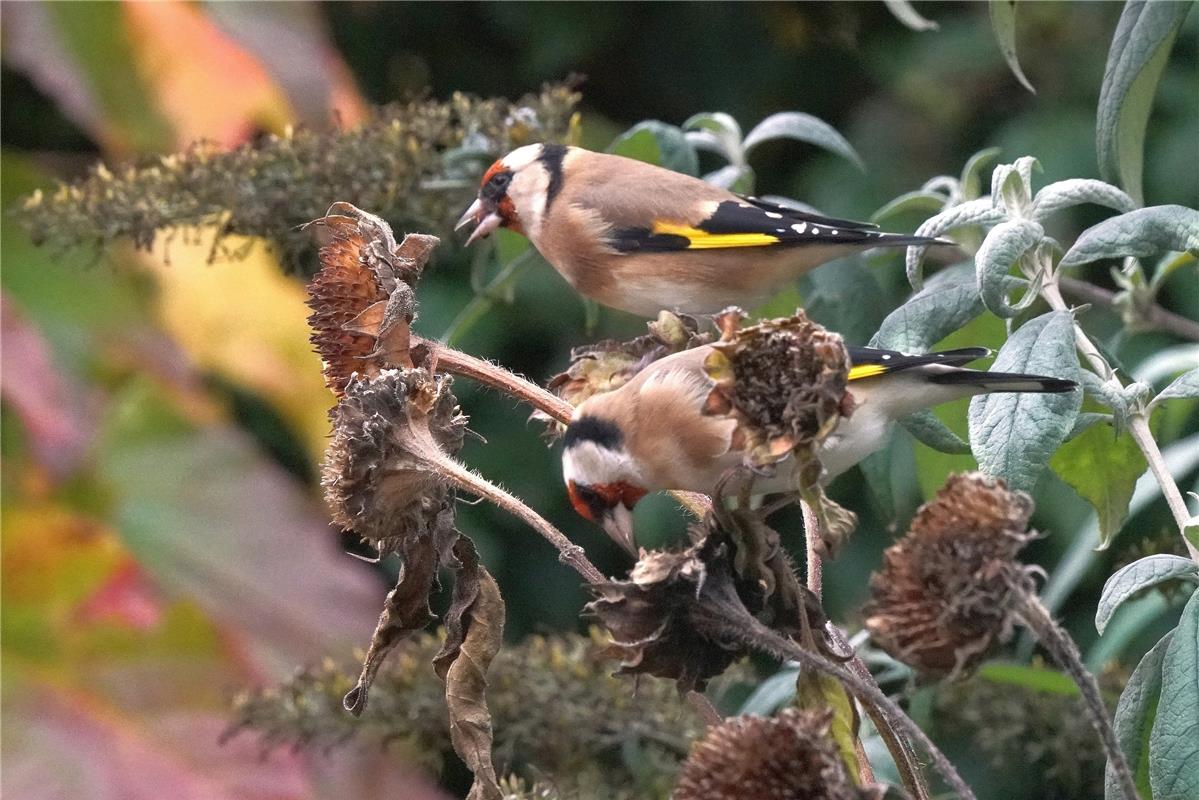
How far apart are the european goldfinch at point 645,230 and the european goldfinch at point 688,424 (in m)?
0.34

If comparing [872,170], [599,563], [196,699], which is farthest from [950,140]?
[196,699]

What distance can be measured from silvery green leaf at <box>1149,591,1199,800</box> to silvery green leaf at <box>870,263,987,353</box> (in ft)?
0.69

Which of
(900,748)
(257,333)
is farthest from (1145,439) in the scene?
(257,333)

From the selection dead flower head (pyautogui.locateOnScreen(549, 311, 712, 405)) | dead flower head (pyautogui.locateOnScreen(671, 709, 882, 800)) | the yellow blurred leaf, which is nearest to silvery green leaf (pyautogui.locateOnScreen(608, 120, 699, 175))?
dead flower head (pyautogui.locateOnScreen(549, 311, 712, 405))

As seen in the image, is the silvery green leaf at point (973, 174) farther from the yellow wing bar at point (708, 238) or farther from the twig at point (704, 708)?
the twig at point (704, 708)

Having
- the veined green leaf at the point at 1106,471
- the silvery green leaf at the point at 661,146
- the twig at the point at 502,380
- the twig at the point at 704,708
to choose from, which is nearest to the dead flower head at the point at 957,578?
the twig at the point at 704,708

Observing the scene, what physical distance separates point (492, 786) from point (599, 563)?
4.77ft

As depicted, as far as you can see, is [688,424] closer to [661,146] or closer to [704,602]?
[704,602]

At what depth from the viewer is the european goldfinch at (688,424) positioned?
0.74 metres

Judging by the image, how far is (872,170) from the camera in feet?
7.34

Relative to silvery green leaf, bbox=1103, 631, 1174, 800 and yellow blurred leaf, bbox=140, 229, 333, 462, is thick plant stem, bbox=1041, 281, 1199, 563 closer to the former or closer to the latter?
silvery green leaf, bbox=1103, 631, 1174, 800

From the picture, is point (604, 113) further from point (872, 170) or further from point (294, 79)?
point (294, 79)

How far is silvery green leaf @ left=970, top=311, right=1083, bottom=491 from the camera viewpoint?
0.68 meters

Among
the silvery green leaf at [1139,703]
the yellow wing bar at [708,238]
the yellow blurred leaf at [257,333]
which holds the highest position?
the yellow wing bar at [708,238]
